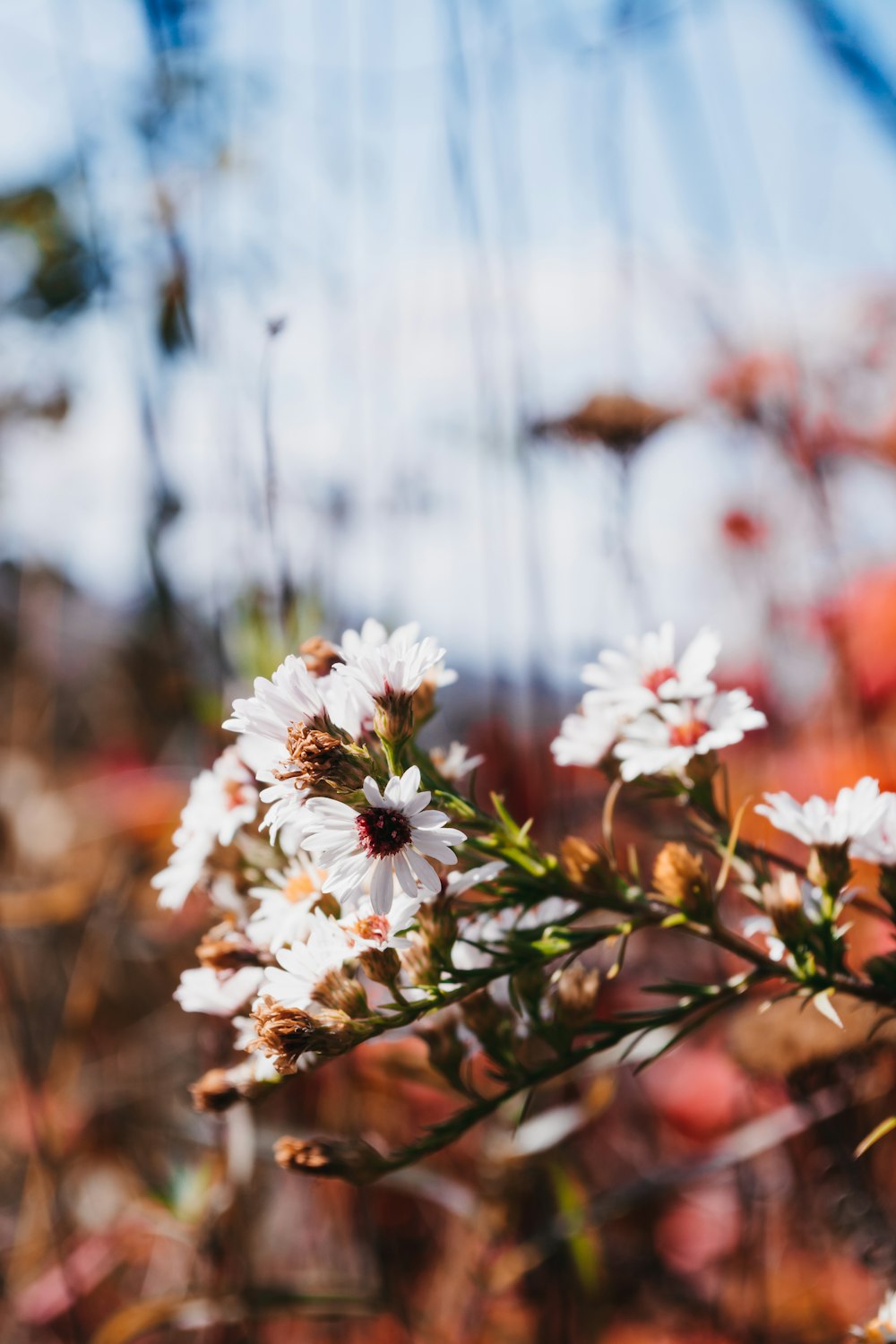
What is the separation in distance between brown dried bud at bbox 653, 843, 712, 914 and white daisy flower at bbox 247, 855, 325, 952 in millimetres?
115

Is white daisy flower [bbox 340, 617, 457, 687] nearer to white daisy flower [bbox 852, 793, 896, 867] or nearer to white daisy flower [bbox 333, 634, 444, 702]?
white daisy flower [bbox 333, 634, 444, 702]

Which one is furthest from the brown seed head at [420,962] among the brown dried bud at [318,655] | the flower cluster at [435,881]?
the brown dried bud at [318,655]

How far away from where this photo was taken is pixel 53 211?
1.20 meters

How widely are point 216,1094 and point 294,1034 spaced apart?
0.07 meters

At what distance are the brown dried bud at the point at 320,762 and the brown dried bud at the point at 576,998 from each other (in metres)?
0.12

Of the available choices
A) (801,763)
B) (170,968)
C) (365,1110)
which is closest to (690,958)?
(801,763)

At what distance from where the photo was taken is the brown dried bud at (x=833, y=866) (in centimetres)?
33

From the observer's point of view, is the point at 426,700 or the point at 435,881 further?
the point at 426,700

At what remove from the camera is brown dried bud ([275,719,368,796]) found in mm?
285

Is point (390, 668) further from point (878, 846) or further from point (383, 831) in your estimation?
point (878, 846)

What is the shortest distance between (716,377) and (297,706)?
915mm

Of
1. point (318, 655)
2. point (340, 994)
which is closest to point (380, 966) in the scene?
point (340, 994)

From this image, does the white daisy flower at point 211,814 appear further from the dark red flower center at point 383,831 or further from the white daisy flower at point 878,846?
the white daisy flower at point 878,846

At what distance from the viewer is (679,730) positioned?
13.7 inches
